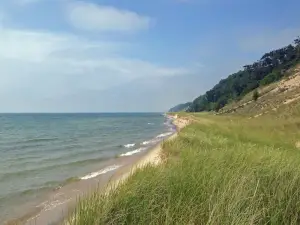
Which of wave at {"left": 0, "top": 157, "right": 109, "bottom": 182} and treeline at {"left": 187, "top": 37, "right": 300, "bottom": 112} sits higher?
treeline at {"left": 187, "top": 37, "right": 300, "bottom": 112}

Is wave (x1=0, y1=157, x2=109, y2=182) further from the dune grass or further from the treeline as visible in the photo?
the treeline

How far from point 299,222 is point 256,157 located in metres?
2.83

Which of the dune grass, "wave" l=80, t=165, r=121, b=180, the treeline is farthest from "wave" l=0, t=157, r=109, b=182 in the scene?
the treeline

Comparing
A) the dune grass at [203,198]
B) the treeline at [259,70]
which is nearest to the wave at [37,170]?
the dune grass at [203,198]

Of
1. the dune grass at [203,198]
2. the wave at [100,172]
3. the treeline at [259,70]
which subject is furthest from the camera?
the treeline at [259,70]

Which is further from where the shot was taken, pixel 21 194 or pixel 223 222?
pixel 21 194

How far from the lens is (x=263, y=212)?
5293mm

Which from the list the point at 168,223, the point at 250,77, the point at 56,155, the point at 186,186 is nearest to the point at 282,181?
the point at 186,186

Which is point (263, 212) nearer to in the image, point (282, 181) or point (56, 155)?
point (282, 181)

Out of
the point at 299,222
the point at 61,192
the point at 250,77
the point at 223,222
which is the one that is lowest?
the point at 61,192

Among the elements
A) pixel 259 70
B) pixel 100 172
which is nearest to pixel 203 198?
pixel 100 172

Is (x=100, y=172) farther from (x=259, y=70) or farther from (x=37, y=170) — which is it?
(x=259, y=70)

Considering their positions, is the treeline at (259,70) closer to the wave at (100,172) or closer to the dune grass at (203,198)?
the wave at (100,172)

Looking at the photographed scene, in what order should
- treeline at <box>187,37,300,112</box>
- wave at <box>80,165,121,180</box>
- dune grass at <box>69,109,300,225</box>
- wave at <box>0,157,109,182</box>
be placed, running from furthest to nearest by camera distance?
1. treeline at <box>187,37,300,112</box>
2. wave at <box>0,157,109,182</box>
3. wave at <box>80,165,121,180</box>
4. dune grass at <box>69,109,300,225</box>
